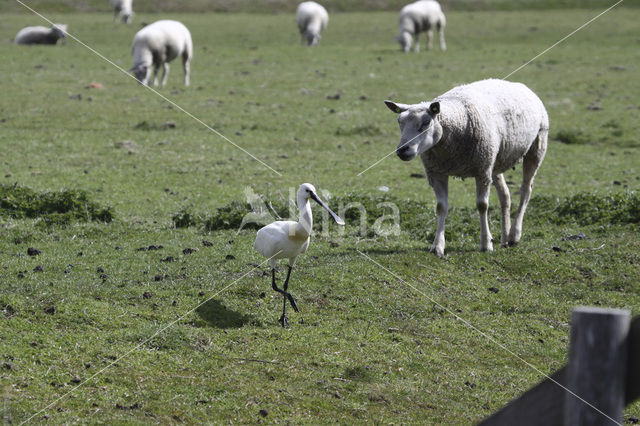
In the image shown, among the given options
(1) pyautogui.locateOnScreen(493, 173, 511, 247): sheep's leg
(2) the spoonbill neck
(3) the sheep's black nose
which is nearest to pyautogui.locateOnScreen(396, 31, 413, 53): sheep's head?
(1) pyautogui.locateOnScreen(493, 173, 511, 247): sheep's leg

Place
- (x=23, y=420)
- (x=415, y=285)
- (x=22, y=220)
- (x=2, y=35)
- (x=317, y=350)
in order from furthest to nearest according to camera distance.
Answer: (x=2, y=35), (x=22, y=220), (x=415, y=285), (x=317, y=350), (x=23, y=420)

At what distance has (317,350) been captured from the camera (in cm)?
774

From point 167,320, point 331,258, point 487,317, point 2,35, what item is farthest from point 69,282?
point 2,35

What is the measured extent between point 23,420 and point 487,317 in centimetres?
516

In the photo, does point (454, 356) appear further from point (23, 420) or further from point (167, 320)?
point (23, 420)

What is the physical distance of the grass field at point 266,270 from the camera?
22.7ft

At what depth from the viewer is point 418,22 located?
125ft

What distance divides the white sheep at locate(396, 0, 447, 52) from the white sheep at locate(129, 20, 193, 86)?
42.4ft

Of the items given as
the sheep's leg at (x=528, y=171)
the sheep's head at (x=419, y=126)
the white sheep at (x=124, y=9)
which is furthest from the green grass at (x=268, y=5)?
the sheep's head at (x=419, y=126)

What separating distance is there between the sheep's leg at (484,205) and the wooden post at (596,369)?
23.5ft

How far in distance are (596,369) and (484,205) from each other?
7413mm

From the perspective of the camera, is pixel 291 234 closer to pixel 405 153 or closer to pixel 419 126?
pixel 405 153

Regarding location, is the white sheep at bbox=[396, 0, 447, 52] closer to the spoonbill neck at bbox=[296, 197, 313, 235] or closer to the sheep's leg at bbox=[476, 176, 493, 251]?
the sheep's leg at bbox=[476, 176, 493, 251]

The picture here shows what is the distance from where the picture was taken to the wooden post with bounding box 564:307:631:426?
3.30m
